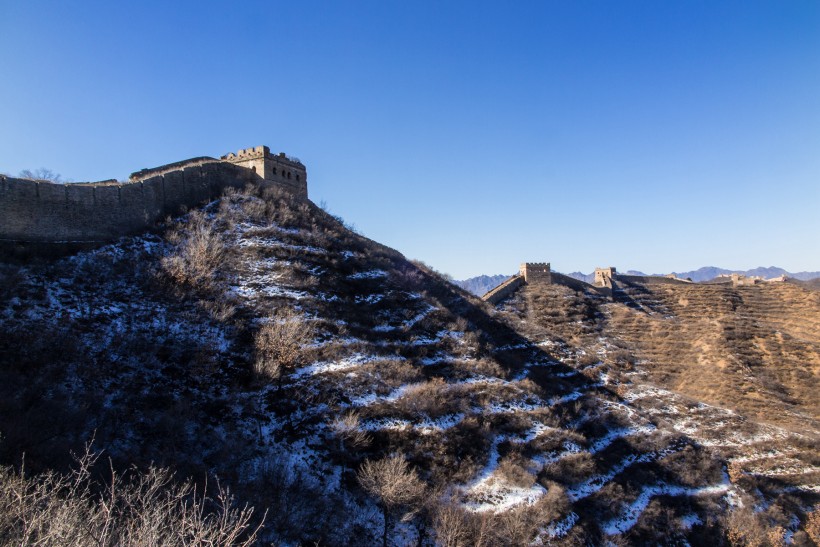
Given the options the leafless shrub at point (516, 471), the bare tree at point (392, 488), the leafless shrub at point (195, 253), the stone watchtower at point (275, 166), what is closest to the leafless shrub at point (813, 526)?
the leafless shrub at point (516, 471)

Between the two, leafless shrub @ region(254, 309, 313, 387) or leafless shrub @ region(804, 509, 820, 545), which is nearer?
leafless shrub @ region(254, 309, 313, 387)

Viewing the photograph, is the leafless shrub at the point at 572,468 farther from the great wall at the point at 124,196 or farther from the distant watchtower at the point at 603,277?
the distant watchtower at the point at 603,277

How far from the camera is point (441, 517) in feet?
51.1

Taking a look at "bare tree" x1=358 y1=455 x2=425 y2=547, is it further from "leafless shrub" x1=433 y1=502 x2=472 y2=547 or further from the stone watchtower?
the stone watchtower

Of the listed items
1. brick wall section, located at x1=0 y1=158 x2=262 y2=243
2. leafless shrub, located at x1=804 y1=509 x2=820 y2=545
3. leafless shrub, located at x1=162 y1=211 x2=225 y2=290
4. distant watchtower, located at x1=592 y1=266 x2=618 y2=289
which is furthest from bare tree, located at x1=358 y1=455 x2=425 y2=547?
distant watchtower, located at x1=592 y1=266 x2=618 y2=289

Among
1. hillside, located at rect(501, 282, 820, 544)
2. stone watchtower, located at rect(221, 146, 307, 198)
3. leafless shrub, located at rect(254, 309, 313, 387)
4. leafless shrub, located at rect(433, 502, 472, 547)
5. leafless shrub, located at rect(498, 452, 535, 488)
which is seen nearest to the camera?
leafless shrub, located at rect(433, 502, 472, 547)

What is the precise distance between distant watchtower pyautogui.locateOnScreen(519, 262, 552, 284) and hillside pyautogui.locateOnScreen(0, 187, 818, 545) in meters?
20.4

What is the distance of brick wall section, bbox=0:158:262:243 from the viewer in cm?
1989

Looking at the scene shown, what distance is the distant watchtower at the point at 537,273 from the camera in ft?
162

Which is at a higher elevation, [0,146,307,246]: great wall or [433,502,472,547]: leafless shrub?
[0,146,307,246]: great wall

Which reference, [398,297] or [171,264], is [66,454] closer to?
[171,264]

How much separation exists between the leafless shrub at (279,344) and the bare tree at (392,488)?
17.5ft

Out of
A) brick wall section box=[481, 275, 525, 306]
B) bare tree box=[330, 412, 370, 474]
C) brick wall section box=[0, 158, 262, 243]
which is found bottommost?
bare tree box=[330, 412, 370, 474]

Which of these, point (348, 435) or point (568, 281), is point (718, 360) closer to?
point (568, 281)
